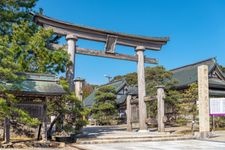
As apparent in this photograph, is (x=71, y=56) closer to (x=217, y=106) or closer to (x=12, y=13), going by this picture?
(x=12, y=13)

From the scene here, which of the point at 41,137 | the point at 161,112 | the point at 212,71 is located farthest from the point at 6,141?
the point at 212,71

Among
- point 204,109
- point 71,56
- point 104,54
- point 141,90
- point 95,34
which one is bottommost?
point 204,109

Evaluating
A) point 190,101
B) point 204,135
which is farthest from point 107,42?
point 190,101

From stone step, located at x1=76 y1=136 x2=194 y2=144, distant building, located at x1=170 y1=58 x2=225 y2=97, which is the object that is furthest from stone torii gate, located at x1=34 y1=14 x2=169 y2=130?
distant building, located at x1=170 y1=58 x2=225 y2=97

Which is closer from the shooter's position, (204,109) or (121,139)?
(121,139)

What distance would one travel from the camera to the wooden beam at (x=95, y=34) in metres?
18.1

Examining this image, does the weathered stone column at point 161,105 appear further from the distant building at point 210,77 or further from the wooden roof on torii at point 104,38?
the distant building at point 210,77

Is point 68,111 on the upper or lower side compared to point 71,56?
lower

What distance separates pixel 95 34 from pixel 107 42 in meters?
0.97

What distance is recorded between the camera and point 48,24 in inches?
713

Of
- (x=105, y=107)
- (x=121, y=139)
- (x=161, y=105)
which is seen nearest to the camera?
(x=121, y=139)

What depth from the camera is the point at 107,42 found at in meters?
20.4

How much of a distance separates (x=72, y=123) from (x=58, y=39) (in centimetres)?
602

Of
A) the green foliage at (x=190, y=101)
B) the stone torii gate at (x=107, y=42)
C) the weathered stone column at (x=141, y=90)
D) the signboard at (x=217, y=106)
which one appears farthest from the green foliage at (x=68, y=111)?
the green foliage at (x=190, y=101)
